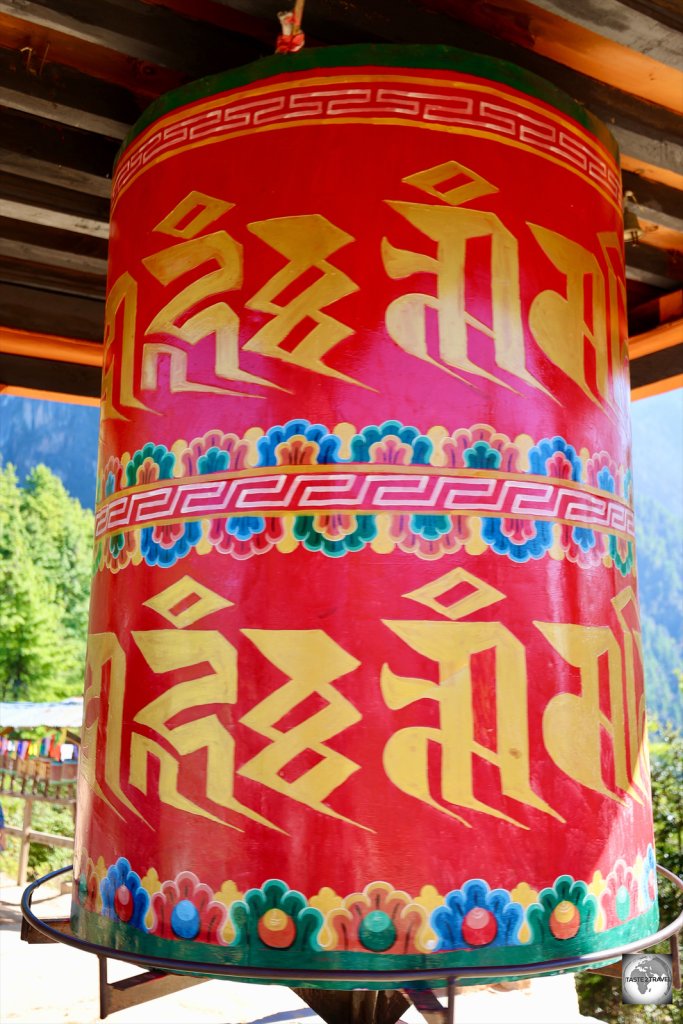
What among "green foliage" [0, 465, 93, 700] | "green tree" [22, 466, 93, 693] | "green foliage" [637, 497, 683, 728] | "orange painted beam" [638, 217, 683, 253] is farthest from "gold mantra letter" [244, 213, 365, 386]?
"green foliage" [637, 497, 683, 728]

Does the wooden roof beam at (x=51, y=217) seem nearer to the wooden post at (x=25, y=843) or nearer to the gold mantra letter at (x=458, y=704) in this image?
the gold mantra letter at (x=458, y=704)

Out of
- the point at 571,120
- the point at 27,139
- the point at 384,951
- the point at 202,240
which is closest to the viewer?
the point at 384,951

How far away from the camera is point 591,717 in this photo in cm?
230

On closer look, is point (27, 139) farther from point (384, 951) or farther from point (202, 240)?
point (384, 951)

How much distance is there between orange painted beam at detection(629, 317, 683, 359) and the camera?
4.14m

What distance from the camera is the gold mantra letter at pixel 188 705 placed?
217 centimetres

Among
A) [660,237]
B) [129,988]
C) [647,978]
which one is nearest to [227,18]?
[660,237]

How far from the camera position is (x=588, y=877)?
7.27 feet

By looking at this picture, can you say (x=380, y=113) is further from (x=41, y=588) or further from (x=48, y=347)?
(x=41, y=588)

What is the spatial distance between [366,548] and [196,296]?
83 cm

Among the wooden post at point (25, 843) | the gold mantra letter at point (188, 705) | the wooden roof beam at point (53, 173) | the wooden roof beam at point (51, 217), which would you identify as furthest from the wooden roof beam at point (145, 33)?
the wooden post at point (25, 843)

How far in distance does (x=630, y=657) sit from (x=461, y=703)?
597 mm

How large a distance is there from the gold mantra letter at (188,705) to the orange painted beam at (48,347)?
2.45m

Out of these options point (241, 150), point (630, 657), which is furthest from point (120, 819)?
point (241, 150)
